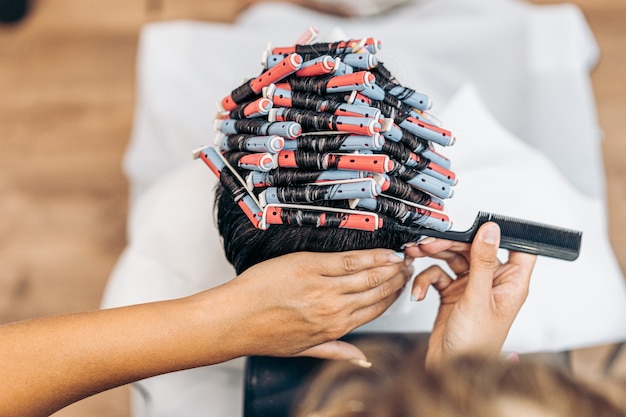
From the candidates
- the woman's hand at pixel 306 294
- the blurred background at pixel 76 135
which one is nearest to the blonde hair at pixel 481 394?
the woman's hand at pixel 306 294

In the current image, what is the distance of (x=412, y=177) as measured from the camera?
21.1 inches

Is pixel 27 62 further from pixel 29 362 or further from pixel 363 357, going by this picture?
pixel 363 357

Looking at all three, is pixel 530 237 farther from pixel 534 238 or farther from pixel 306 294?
pixel 306 294

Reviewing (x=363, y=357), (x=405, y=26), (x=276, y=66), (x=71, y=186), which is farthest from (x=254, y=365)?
(x=71, y=186)

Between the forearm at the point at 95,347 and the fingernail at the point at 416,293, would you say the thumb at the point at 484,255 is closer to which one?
the fingernail at the point at 416,293

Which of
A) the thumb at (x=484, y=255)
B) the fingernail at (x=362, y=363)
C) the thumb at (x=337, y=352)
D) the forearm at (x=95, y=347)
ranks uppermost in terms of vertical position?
the thumb at (x=484, y=255)

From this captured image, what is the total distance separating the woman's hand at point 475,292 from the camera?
577mm

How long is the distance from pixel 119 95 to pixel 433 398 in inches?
51.8

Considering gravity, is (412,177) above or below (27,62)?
below

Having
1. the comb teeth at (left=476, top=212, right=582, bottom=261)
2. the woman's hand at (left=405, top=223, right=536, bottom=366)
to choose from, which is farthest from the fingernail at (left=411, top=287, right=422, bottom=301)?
the comb teeth at (left=476, top=212, right=582, bottom=261)

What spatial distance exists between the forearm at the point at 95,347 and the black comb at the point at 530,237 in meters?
0.28

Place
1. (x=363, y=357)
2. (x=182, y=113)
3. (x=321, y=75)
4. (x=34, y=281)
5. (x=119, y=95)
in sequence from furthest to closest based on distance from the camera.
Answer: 1. (x=119, y=95)
2. (x=34, y=281)
3. (x=182, y=113)
4. (x=363, y=357)
5. (x=321, y=75)

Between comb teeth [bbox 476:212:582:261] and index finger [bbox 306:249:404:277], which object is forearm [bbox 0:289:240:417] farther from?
comb teeth [bbox 476:212:582:261]

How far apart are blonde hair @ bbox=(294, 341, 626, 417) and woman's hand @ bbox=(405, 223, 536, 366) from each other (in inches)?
3.9
